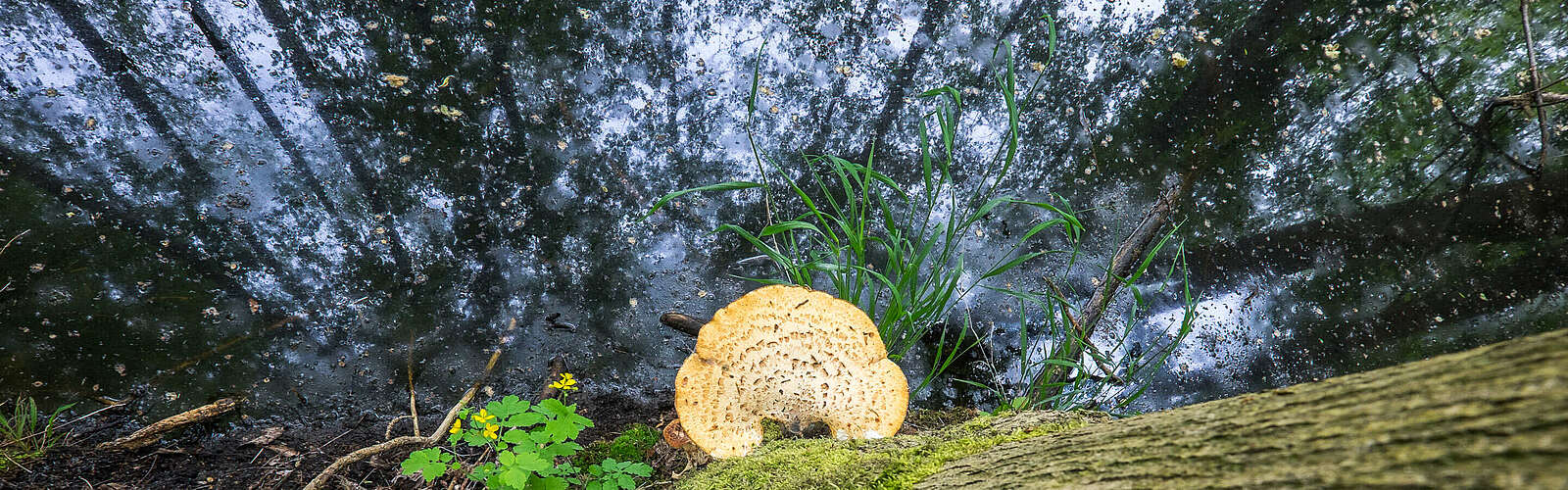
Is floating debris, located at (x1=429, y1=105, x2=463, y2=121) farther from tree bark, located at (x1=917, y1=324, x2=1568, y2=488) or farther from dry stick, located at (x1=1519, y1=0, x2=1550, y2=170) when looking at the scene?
dry stick, located at (x1=1519, y1=0, x2=1550, y2=170)

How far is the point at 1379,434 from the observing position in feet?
2.69

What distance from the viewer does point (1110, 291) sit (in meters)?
2.84

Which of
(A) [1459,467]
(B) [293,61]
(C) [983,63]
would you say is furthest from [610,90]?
(A) [1459,467]

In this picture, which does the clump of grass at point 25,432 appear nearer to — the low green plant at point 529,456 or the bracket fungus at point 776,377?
the low green plant at point 529,456

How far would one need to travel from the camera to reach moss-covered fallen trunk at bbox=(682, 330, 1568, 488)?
2.26 ft

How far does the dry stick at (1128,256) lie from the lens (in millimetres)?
2737

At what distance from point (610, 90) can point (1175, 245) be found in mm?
3012

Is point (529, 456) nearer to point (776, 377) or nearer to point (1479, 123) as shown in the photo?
point (776, 377)

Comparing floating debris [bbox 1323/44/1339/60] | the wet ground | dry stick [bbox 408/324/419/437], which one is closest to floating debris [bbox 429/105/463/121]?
the wet ground

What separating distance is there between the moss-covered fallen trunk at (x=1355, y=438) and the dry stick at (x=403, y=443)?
2.11 m

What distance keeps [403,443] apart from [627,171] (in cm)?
151

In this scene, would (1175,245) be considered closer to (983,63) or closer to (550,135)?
(983,63)

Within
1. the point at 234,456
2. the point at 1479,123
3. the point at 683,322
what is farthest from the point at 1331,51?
the point at 234,456

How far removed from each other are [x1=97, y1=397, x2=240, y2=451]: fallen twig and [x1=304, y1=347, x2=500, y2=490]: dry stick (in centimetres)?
63
